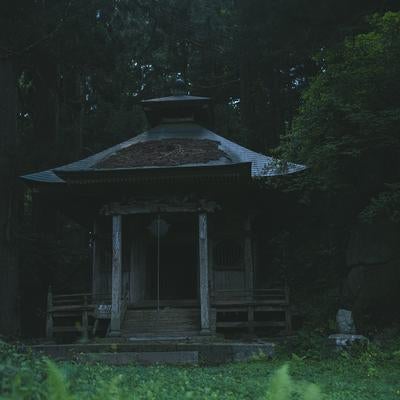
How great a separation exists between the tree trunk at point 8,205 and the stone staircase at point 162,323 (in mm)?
4737

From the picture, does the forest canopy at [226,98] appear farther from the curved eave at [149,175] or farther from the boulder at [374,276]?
the curved eave at [149,175]

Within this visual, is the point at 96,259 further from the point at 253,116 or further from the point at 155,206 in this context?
the point at 253,116

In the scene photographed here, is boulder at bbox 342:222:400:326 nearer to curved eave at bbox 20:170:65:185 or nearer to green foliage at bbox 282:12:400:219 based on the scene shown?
green foliage at bbox 282:12:400:219

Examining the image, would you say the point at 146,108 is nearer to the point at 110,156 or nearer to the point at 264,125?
the point at 110,156

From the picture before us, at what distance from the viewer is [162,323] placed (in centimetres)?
1634

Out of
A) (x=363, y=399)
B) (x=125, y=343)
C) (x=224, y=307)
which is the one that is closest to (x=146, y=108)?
(x=224, y=307)

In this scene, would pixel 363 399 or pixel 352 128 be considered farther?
pixel 352 128

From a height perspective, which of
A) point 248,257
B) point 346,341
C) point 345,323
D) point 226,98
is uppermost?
point 226,98

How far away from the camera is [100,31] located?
69.3 ft

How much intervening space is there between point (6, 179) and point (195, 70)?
14.6 m

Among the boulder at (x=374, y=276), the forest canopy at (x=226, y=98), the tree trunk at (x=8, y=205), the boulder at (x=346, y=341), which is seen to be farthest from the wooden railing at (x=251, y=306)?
the tree trunk at (x=8, y=205)

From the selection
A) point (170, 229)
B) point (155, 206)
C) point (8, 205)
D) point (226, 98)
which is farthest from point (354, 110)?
point (226, 98)

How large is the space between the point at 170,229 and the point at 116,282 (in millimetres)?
3710

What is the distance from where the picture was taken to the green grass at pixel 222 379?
3521mm
